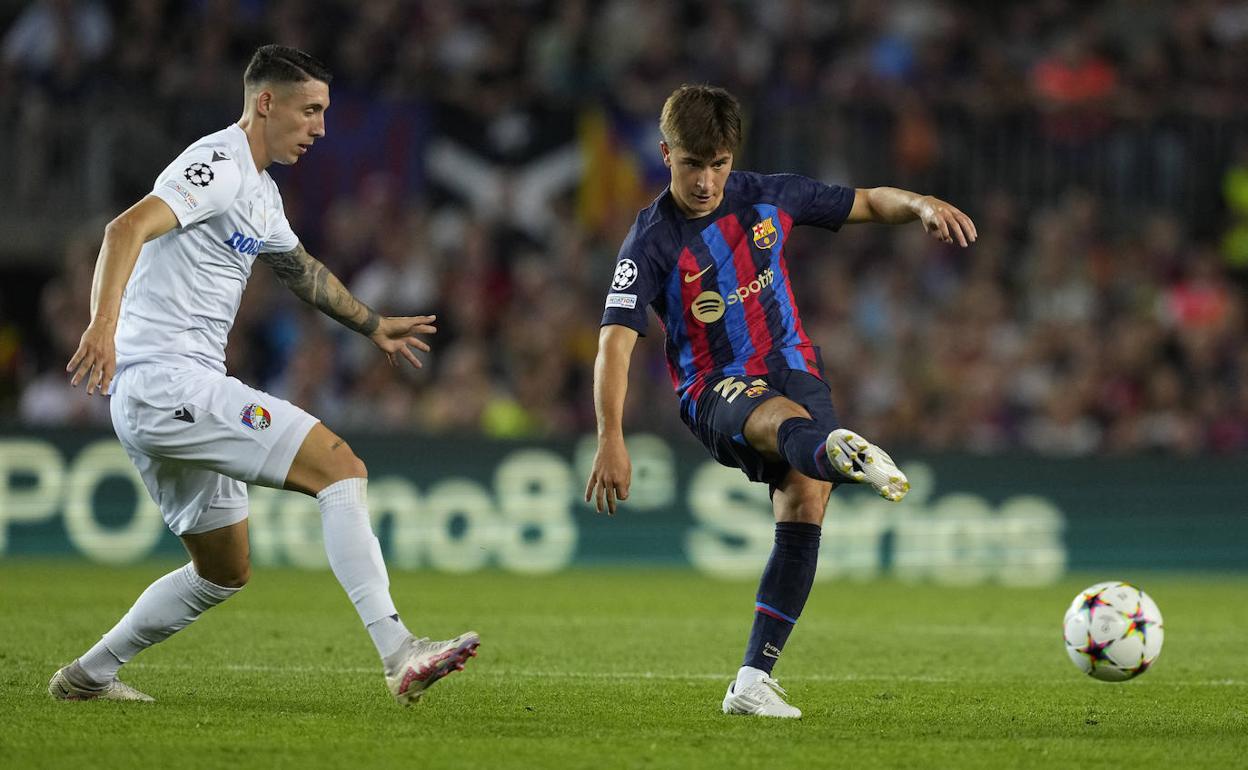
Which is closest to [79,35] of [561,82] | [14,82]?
[14,82]

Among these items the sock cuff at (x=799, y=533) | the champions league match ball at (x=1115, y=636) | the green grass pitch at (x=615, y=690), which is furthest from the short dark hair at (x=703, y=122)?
the champions league match ball at (x=1115, y=636)

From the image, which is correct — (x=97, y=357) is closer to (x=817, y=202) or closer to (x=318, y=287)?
(x=318, y=287)

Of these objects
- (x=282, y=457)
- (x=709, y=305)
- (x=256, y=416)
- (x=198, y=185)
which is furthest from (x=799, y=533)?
(x=198, y=185)

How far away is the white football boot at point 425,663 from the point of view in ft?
18.9

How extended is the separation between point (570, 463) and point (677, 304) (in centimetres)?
768

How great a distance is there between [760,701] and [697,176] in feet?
6.20

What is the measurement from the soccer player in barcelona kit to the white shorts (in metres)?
1.05

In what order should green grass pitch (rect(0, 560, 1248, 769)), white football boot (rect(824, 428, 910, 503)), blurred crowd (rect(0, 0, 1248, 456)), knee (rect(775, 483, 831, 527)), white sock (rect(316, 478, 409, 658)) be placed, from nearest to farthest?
green grass pitch (rect(0, 560, 1248, 769)) < white football boot (rect(824, 428, 910, 503)) < white sock (rect(316, 478, 409, 658)) < knee (rect(775, 483, 831, 527)) < blurred crowd (rect(0, 0, 1248, 456))

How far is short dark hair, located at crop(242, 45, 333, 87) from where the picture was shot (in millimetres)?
6301

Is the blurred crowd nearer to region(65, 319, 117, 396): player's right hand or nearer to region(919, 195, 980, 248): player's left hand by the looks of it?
region(919, 195, 980, 248): player's left hand

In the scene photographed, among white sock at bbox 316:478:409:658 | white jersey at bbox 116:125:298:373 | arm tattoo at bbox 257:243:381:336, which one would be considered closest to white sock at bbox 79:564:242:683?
white sock at bbox 316:478:409:658

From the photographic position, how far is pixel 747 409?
6.37 m

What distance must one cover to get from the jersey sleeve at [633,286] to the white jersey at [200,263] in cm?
127

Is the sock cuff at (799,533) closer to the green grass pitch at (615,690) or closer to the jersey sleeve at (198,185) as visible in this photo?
the green grass pitch at (615,690)
